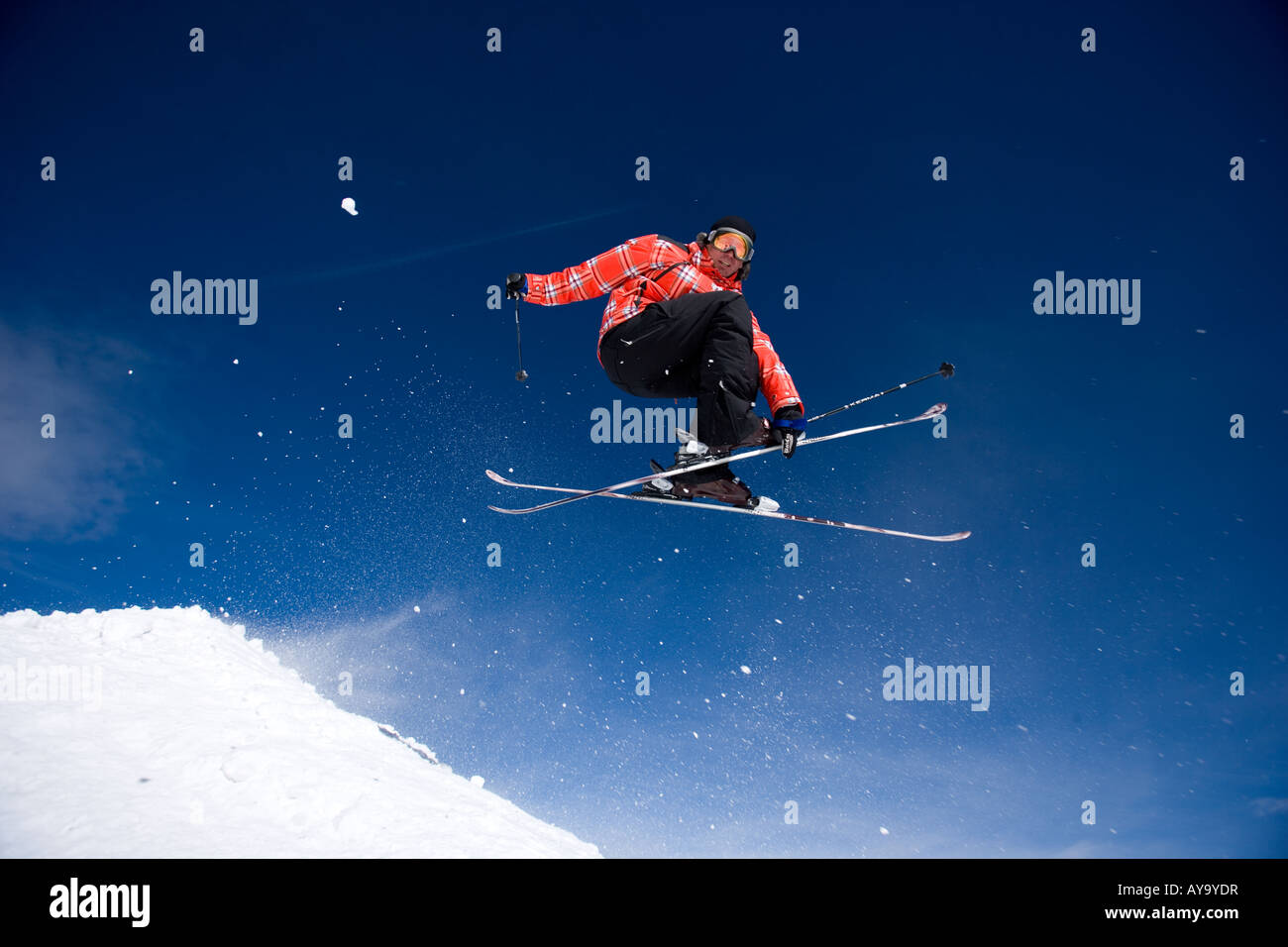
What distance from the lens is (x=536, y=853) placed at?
1114 centimetres

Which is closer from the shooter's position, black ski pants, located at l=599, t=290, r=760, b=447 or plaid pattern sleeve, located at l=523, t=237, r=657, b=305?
black ski pants, located at l=599, t=290, r=760, b=447

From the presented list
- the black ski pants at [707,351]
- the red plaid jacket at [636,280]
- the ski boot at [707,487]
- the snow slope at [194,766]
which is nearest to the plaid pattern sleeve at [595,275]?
the red plaid jacket at [636,280]

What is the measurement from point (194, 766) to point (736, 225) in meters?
11.5

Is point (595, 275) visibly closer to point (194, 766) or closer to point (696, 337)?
point (696, 337)

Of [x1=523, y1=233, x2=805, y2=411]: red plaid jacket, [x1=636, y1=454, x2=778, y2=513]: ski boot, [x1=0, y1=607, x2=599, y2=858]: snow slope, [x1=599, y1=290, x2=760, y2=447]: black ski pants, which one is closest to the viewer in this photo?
[x1=599, y1=290, x2=760, y2=447]: black ski pants

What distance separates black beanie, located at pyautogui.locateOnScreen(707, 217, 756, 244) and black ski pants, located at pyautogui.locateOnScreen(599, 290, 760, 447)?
500 mm

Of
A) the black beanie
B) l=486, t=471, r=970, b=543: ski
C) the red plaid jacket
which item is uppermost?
the black beanie

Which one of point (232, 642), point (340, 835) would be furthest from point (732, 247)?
point (232, 642)

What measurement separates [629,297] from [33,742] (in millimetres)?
11280

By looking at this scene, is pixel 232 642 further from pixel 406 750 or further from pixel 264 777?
pixel 264 777

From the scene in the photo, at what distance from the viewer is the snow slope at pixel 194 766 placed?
759 cm

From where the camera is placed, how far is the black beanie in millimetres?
4578

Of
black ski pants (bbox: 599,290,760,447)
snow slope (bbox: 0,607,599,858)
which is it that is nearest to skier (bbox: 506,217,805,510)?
black ski pants (bbox: 599,290,760,447)

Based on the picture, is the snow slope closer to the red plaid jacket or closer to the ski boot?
the ski boot
